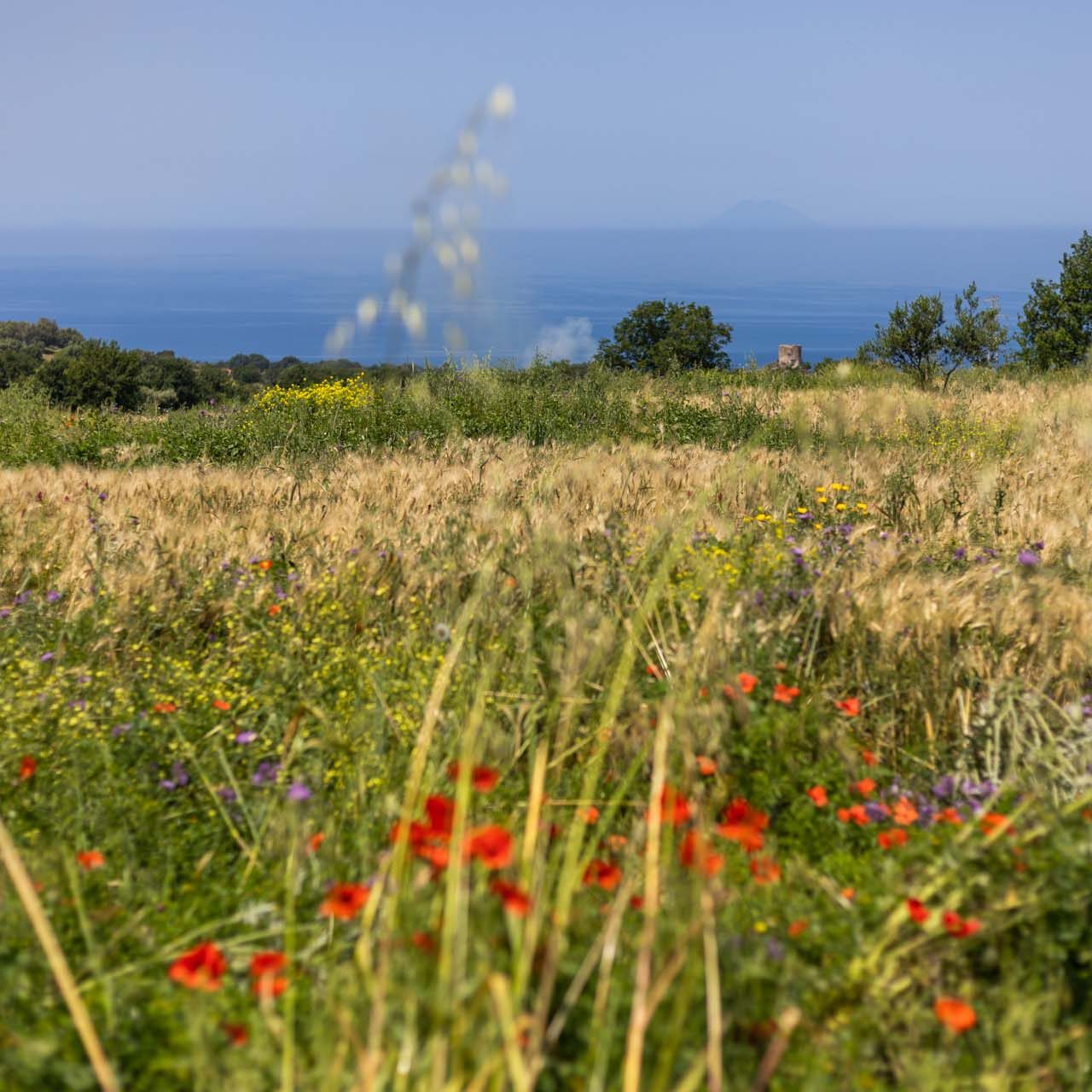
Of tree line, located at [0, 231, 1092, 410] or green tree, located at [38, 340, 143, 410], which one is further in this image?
green tree, located at [38, 340, 143, 410]

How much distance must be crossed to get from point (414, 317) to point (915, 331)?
15.0m

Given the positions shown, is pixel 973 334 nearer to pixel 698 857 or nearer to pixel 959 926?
pixel 959 926

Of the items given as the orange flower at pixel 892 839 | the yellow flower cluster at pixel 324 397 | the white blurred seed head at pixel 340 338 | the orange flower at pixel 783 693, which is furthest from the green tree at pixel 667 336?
the orange flower at pixel 892 839

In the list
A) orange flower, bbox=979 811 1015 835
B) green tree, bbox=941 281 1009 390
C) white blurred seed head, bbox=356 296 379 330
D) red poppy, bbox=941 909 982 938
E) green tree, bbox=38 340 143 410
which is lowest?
→ red poppy, bbox=941 909 982 938

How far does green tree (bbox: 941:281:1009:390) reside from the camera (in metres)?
16.1

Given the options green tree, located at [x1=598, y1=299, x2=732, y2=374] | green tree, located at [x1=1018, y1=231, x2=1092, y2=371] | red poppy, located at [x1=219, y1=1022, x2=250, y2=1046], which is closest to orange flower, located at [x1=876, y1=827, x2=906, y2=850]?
red poppy, located at [x1=219, y1=1022, x2=250, y2=1046]

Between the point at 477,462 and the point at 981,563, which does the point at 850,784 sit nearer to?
the point at 981,563

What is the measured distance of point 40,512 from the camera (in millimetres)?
5246

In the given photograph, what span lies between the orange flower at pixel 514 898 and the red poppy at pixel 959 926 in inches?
35.4

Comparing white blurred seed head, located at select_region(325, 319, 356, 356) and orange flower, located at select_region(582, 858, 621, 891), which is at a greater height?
white blurred seed head, located at select_region(325, 319, 356, 356)

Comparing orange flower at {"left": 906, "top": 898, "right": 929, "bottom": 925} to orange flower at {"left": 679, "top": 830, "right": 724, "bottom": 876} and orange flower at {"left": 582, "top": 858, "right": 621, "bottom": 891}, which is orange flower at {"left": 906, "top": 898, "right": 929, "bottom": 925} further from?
orange flower at {"left": 582, "top": 858, "right": 621, "bottom": 891}

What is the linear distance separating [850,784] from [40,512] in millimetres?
4310

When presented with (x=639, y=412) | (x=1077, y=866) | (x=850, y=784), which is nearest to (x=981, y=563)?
(x=850, y=784)

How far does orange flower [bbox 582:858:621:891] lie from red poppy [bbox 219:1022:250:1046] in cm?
71
